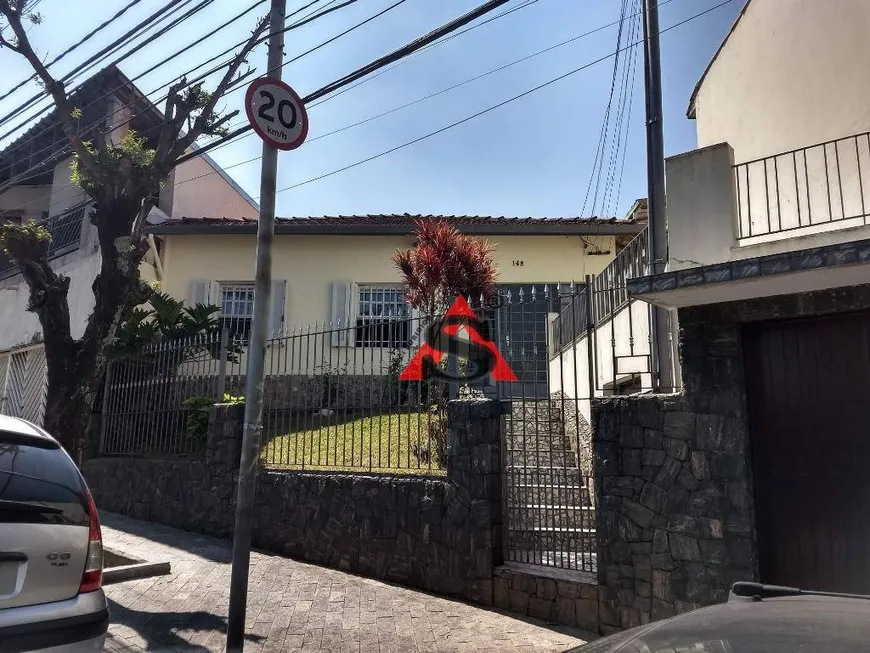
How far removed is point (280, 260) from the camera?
1301cm

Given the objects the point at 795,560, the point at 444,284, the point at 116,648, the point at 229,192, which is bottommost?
the point at 116,648

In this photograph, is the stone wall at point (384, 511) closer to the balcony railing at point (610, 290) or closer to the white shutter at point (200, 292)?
the balcony railing at point (610, 290)

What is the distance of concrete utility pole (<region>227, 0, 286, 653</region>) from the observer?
13.7 ft

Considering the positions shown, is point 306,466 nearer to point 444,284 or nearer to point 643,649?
point 444,284

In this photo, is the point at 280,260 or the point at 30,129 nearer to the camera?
the point at 280,260

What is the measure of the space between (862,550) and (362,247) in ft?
33.7

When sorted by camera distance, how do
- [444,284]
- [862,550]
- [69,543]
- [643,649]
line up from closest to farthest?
[643,649]
[69,543]
[862,550]
[444,284]

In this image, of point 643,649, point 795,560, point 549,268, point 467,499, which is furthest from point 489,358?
point 549,268

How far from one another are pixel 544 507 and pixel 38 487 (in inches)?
151

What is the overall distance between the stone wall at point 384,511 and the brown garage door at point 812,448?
6.86ft

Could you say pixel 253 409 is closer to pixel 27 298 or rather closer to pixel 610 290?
pixel 610 290


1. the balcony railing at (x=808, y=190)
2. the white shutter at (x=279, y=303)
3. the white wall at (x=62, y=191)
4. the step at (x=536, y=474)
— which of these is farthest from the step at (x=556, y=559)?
the white wall at (x=62, y=191)

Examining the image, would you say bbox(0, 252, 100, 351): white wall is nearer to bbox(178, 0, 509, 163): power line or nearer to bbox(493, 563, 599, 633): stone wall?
bbox(178, 0, 509, 163): power line

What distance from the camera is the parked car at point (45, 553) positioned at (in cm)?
279
